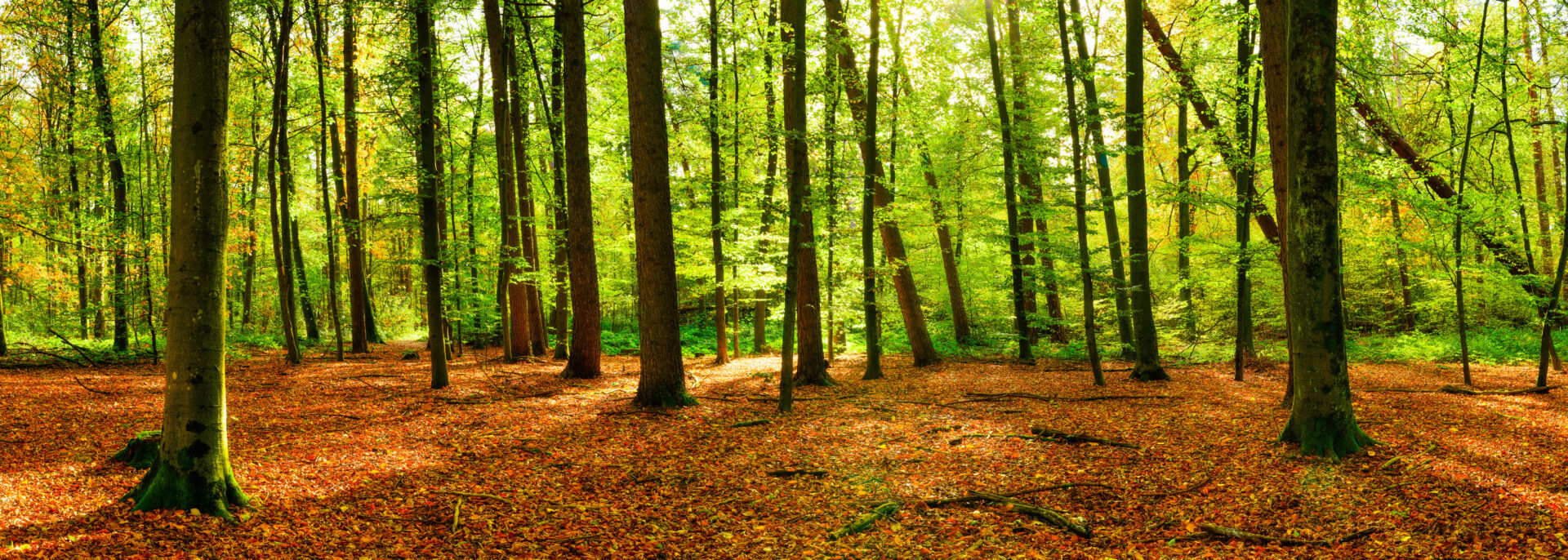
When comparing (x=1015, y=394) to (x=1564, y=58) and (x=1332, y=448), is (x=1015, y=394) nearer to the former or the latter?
(x=1332, y=448)

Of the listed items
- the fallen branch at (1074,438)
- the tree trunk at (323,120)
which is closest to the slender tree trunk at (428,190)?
the tree trunk at (323,120)

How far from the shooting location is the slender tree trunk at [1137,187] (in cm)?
1112

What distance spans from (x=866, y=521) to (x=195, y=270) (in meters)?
4.49

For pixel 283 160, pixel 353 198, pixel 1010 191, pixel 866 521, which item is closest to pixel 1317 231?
pixel 866 521

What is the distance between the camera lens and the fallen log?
375 inches

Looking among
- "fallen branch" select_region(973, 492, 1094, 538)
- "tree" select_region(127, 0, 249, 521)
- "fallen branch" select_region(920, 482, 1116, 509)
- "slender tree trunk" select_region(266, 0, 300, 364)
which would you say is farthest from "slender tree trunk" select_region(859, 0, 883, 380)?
"slender tree trunk" select_region(266, 0, 300, 364)

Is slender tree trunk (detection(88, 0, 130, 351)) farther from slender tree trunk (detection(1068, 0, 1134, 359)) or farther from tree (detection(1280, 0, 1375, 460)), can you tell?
tree (detection(1280, 0, 1375, 460))

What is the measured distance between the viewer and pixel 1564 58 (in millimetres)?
17297

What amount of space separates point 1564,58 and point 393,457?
87.9 feet

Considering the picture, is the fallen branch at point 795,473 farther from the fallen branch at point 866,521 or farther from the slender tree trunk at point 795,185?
the slender tree trunk at point 795,185

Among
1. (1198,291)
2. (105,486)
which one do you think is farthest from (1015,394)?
(1198,291)

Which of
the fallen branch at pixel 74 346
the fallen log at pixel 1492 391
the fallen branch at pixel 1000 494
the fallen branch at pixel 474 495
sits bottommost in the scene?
the fallen log at pixel 1492 391

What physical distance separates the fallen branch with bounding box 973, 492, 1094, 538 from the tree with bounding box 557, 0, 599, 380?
7.86 m

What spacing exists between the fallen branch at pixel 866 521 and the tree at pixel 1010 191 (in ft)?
32.8
